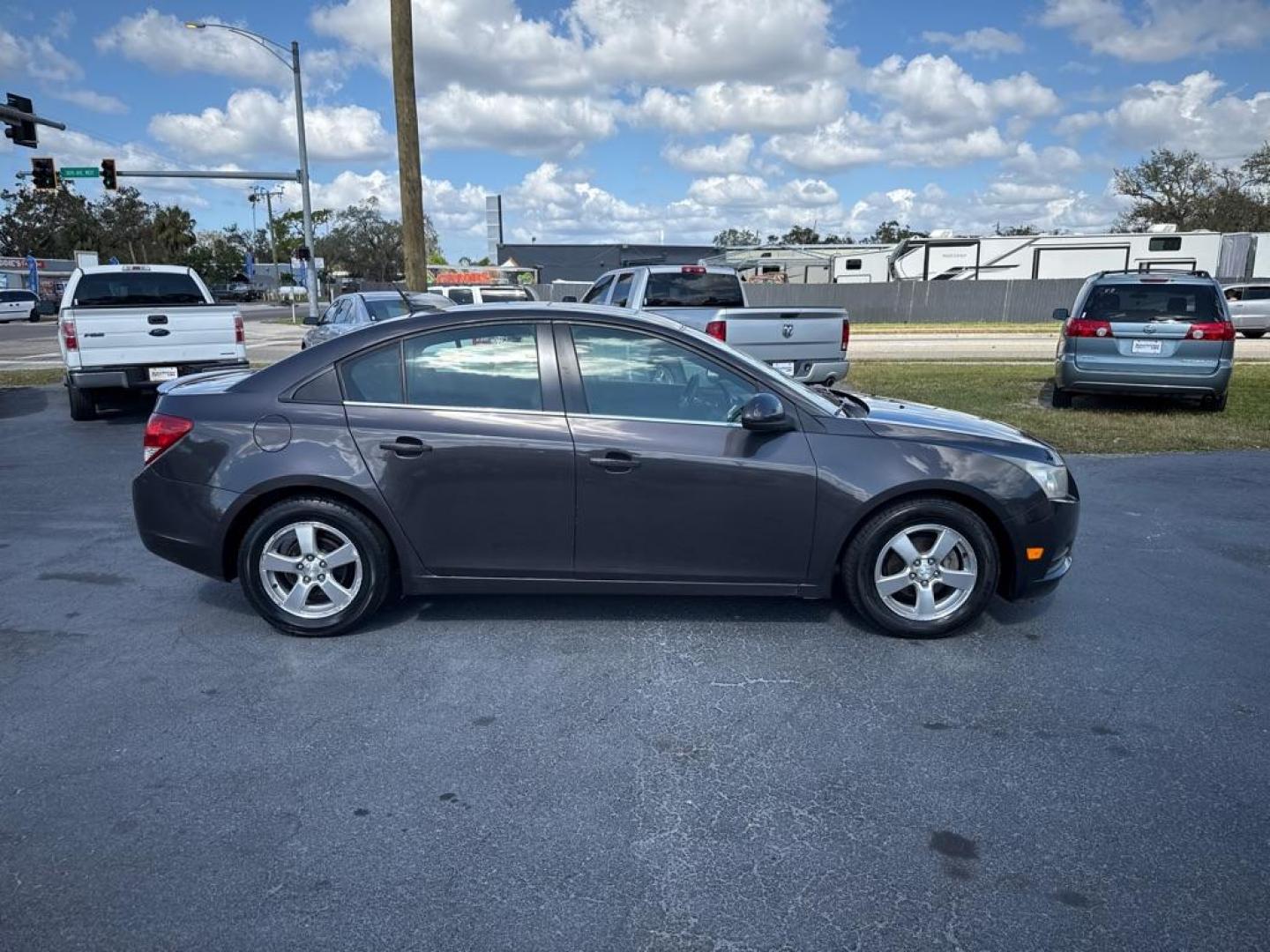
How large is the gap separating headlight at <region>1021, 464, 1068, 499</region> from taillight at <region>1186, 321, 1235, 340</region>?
302 inches

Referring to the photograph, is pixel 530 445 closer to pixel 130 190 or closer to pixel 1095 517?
pixel 1095 517

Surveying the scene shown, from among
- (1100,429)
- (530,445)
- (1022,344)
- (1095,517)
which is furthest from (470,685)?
(1022,344)

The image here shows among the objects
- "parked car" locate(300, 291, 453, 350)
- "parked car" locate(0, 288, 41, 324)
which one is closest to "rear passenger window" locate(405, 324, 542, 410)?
"parked car" locate(300, 291, 453, 350)

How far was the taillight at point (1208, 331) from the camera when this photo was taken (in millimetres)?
10633

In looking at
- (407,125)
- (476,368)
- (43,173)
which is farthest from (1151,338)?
(43,173)

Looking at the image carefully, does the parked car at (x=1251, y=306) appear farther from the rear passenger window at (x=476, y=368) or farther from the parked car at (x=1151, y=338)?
the rear passenger window at (x=476, y=368)

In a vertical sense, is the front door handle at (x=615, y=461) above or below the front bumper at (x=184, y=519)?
above

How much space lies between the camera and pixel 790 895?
2662 millimetres

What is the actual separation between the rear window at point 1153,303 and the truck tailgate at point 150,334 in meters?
10.6

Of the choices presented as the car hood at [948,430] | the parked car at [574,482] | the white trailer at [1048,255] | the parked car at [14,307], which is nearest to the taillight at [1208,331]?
the car hood at [948,430]

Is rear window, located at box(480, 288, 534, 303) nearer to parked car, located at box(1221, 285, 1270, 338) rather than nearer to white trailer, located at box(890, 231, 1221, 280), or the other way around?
parked car, located at box(1221, 285, 1270, 338)

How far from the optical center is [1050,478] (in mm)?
4473

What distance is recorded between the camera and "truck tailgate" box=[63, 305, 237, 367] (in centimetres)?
1059

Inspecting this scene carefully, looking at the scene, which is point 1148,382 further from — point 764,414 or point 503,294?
point 503,294
